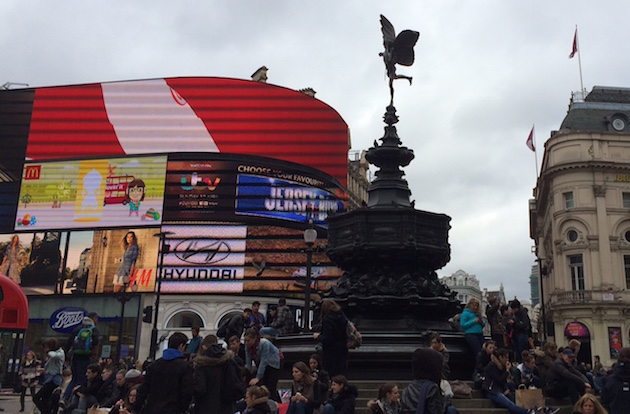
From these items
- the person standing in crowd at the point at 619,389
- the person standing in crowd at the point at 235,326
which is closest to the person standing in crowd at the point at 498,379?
the person standing in crowd at the point at 619,389

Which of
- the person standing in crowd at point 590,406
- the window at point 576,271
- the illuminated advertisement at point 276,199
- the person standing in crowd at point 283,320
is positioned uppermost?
the illuminated advertisement at point 276,199

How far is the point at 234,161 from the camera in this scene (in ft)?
197

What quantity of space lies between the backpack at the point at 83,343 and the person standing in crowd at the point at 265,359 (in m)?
4.09

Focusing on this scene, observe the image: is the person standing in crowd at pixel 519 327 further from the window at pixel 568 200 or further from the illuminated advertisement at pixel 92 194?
the illuminated advertisement at pixel 92 194

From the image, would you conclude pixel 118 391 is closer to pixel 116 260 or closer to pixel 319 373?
pixel 319 373

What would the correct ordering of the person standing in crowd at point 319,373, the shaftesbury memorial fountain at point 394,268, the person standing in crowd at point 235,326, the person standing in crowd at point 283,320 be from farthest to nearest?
the person standing in crowd at point 283,320 < the shaftesbury memorial fountain at point 394,268 < the person standing in crowd at point 235,326 < the person standing in crowd at point 319,373

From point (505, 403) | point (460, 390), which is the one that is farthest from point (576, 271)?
point (460, 390)

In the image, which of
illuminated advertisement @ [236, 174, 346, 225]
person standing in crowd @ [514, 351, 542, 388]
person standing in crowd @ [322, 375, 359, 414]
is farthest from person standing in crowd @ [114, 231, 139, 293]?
person standing in crowd @ [322, 375, 359, 414]

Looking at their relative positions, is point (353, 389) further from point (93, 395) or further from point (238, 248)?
point (238, 248)

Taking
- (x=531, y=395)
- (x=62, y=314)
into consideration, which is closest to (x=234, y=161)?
(x=62, y=314)

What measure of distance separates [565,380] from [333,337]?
3570 millimetres

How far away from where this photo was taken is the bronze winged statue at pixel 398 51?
1456 cm

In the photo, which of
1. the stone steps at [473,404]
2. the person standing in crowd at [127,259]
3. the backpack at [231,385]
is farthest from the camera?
the person standing in crowd at [127,259]

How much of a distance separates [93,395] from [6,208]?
60153 millimetres
